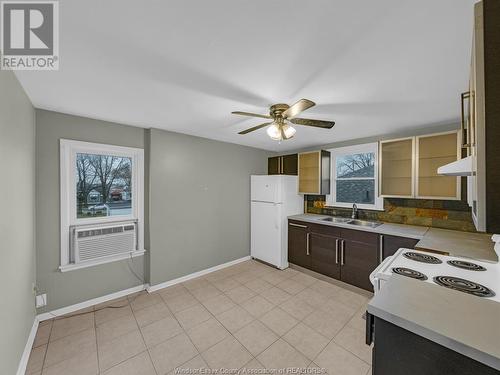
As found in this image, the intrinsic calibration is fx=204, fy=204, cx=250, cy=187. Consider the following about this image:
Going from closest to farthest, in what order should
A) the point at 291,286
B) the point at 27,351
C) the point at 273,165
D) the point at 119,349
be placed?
1. the point at 27,351
2. the point at 119,349
3. the point at 291,286
4. the point at 273,165

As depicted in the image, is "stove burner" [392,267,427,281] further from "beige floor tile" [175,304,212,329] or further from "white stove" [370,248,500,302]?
"beige floor tile" [175,304,212,329]

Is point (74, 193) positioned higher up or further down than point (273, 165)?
further down

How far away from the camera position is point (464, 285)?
1.21 meters

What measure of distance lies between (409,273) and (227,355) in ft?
5.29

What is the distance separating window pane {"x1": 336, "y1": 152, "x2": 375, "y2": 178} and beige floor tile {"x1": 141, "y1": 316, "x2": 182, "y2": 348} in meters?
3.36

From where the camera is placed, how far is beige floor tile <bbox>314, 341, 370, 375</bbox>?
→ 1635 mm

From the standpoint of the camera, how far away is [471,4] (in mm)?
915

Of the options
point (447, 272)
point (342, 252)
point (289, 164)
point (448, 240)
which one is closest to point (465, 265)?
point (447, 272)

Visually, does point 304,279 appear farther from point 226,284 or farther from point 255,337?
point 255,337

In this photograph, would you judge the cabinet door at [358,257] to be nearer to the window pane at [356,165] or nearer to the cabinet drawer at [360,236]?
the cabinet drawer at [360,236]

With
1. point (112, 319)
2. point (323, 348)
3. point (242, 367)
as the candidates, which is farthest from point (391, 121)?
point (112, 319)

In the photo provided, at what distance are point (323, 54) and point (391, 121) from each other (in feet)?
6.03

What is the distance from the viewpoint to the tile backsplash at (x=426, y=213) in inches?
101

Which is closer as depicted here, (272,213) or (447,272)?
(447,272)
